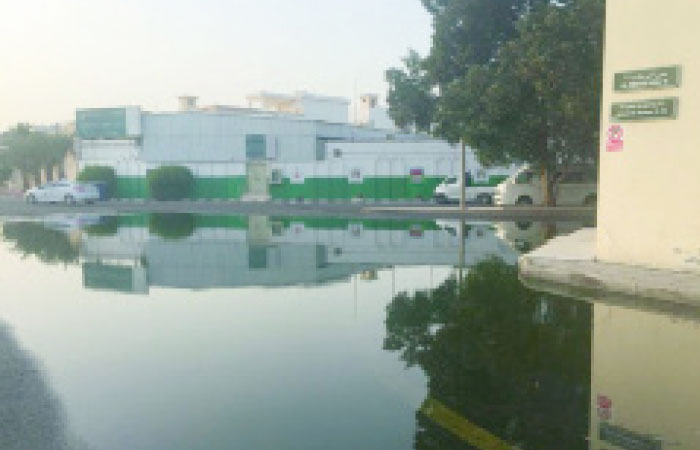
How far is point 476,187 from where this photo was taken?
36438 mm

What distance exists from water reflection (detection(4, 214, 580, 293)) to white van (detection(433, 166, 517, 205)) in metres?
9.63

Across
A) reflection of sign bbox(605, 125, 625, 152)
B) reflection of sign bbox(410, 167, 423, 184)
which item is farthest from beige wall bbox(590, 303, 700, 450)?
reflection of sign bbox(410, 167, 423, 184)

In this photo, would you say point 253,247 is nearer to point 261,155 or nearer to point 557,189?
point 557,189

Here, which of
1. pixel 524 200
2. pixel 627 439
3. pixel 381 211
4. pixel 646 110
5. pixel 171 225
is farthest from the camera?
pixel 381 211

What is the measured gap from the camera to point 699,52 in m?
9.98

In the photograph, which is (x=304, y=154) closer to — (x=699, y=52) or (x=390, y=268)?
(x=390, y=268)

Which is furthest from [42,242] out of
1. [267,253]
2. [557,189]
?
[557,189]

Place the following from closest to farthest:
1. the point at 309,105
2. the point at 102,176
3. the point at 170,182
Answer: the point at 170,182, the point at 102,176, the point at 309,105

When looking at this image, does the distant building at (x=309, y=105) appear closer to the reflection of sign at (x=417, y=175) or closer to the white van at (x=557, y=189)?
the reflection of sign at (x=417, y=175)

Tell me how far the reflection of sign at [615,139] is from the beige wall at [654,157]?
0.09 m

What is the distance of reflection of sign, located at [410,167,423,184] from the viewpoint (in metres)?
40.8

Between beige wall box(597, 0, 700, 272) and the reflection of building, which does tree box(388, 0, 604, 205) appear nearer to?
the reflection of building

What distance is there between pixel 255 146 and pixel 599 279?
3814 centimetres

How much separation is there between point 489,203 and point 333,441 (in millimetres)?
32662
